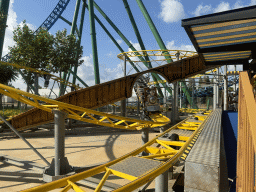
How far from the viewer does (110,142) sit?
10.2 m

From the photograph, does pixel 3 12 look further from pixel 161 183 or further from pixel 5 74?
pixel 161 183

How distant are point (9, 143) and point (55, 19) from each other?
2667cm

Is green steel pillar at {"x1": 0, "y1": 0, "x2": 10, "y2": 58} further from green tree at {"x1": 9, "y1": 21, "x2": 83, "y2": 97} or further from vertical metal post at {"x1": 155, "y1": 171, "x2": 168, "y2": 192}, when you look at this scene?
vertical metal post at {"x1": 155, "y1": 171, "x2": 168, "y2": 192}

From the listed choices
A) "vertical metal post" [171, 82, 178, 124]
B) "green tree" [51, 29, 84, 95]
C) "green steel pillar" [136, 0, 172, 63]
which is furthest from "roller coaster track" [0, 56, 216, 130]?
"green tree" [51, 29, 84, 95]

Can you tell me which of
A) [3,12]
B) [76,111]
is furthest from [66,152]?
[3,12]

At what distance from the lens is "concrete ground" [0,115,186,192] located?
5387 mm

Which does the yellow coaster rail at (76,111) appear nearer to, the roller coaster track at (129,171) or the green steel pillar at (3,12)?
the roller coaster track at (129,171)

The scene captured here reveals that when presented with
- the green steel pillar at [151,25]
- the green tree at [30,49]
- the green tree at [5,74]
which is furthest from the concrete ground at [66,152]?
the green tree at [5,74]

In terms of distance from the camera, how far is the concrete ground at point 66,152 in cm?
539

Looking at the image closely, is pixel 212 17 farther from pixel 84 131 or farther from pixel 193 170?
pixel 84 131

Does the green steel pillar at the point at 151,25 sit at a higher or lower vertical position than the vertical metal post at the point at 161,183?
higher

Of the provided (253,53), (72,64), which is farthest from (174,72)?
(72,64)

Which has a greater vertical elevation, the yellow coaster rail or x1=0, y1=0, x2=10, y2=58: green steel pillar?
x1=0, y1=0, x2=10, y2=58: green steel pillar

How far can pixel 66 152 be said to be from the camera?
8.20 meters
